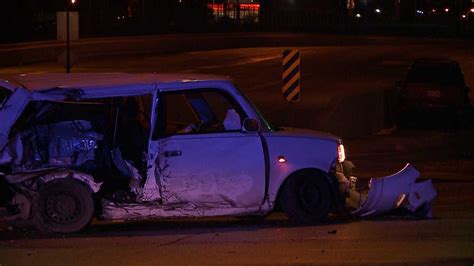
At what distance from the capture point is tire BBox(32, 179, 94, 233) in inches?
356

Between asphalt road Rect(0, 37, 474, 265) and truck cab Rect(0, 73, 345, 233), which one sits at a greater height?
truck cab Rect(0, 73, 345, 233)

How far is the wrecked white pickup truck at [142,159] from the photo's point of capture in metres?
9.12

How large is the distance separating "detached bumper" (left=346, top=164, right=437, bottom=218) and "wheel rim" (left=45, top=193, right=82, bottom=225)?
10.5 feet

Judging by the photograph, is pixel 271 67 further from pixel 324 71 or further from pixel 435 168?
pixel 435 168

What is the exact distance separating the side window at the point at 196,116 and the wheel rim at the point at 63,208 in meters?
1.17

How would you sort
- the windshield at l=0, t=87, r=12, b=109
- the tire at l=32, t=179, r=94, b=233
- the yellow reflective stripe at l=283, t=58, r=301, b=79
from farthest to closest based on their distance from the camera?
the yellow reflective stripe at l=283, t=58, r=301, b=79, the windshield at l=0, t=87, r=12, b=109, the tire at l=32, t=179, r=94, b=233

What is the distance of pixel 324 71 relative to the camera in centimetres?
3969

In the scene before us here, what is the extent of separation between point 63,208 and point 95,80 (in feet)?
4.89

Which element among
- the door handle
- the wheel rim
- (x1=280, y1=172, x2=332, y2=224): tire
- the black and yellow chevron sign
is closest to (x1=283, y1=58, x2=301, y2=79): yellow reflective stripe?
the black and yellow chevron sign

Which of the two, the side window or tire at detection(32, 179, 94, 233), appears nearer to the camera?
tire at detection(32, 179, 94, 233)

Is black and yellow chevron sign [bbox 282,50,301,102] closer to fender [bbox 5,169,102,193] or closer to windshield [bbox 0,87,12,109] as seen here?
windshield [bbox 0,87,12,109]

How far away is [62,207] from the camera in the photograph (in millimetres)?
9055

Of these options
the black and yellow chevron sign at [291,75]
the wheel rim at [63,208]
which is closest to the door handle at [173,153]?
the wheel rim at [63,208]

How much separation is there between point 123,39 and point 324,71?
15.2 meters
